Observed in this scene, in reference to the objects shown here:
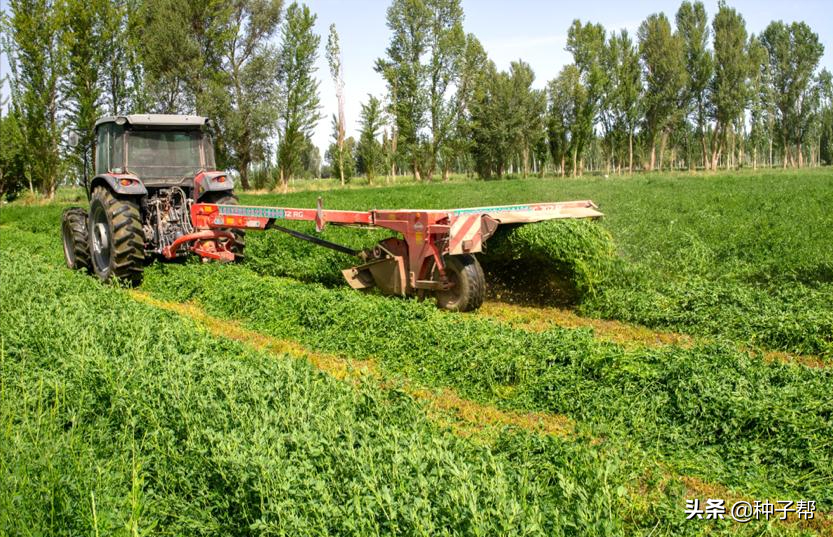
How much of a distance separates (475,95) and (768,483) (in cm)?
4633

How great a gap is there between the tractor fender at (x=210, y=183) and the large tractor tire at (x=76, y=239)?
2.13 m

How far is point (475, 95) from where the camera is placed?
158 ft

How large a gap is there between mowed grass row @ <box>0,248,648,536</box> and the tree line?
26.0 meters

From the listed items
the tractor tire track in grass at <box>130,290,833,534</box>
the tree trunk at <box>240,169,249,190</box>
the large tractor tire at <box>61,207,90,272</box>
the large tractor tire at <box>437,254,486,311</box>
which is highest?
the tree trunk at <box>240,169,249,190</box>

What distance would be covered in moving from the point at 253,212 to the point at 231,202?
1.16 m

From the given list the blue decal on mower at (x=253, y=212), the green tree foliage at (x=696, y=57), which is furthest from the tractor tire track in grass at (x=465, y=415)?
the green tree foliage at (x=696, y=57)

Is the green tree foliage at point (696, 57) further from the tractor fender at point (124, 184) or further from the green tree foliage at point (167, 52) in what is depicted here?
the tractor fender at point (124, 184)

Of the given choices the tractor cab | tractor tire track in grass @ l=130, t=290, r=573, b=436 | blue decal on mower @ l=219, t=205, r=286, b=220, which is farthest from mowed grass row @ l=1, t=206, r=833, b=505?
the tractor cab

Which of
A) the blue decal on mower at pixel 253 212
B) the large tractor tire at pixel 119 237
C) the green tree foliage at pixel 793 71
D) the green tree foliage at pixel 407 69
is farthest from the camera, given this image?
the green tree foliage at pixel 793 71

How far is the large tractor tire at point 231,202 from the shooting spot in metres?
10.4

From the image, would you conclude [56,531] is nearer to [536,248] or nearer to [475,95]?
[536,248]

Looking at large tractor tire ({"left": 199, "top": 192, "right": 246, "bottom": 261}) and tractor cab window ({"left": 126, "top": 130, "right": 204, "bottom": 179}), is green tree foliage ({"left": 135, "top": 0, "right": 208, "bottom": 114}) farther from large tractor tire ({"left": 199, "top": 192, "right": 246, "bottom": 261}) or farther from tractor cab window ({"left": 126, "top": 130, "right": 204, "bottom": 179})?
large tractor tire ({"left": 199, "top": 192, "right": 246, "bottom": 261})

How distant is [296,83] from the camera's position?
3666cm

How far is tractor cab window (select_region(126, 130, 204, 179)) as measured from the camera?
10359 millimetres
